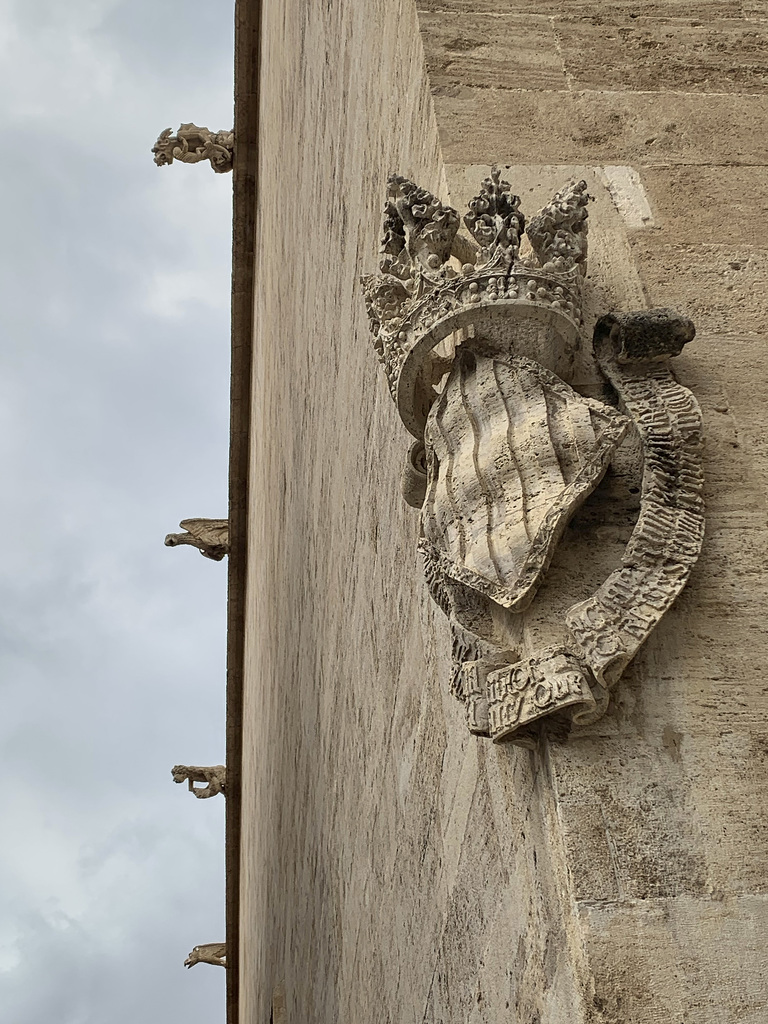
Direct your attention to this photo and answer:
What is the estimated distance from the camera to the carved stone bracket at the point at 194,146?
33.1 ft

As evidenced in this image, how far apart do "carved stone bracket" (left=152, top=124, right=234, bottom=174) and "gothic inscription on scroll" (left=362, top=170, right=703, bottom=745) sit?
7.89 metres

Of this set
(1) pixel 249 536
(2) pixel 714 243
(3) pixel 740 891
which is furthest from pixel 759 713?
(1) pixel 249 536

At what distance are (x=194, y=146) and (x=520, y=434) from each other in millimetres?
8496

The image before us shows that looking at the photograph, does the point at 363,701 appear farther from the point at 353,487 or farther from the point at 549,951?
the point at 549,951

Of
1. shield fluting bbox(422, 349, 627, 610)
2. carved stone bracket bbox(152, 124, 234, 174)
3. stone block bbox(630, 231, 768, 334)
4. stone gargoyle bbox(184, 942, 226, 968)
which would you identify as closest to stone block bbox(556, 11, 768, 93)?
stone block bbox(630, 231, 768, 334)

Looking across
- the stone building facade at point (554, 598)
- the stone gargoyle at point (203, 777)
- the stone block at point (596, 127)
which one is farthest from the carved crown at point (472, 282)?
the stone gargoyle at point (203, 777)

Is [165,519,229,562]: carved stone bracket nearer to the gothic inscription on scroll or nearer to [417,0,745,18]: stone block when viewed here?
[417,0,745,18]: stone block

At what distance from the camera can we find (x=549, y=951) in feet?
6.81

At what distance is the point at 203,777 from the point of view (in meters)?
14.2

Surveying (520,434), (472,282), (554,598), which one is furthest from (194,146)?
(554,598)

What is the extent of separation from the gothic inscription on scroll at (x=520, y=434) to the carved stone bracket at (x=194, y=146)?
7.89 meters

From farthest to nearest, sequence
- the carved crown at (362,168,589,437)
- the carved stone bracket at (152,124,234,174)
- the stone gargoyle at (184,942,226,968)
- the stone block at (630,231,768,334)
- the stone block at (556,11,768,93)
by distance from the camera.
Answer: the stone gargoyle at (184,942,226,968) < the carved stone bracket at (152,124,234,174) < the stone block at (556,11,768,93) < the stone block at (630,231,768,334) < the carved crown at (362,168,589,437)

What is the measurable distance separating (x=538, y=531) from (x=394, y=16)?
77.6 inches

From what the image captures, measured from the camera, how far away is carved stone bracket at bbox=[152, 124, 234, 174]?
1008cm
